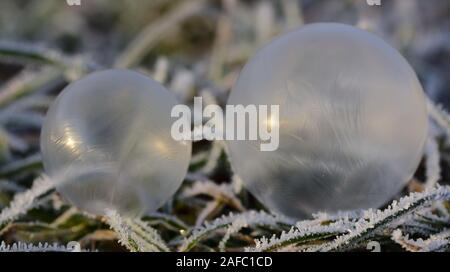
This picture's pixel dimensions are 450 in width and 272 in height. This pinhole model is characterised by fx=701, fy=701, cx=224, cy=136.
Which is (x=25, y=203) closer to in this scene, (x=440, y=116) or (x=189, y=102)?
(x=189, y=102)

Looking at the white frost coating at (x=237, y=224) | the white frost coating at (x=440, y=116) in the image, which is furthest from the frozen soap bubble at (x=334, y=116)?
the white frost coating at (x=440, y=116)

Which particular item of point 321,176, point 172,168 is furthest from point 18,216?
point 321,176

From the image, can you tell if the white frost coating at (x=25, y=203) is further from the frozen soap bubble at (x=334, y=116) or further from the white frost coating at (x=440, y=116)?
the white frost coating at (x=440, y=116)

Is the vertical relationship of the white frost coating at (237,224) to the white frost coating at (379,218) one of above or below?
above

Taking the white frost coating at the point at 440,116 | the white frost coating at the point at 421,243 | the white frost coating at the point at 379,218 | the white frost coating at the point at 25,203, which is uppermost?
the white frost coating at the point at 440,116

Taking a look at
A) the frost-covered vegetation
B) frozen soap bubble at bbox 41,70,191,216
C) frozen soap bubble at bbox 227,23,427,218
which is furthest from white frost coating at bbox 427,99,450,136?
frozen soap bubble at bbox 41,70,191,216

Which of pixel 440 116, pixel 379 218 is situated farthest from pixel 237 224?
pixel 440 116
